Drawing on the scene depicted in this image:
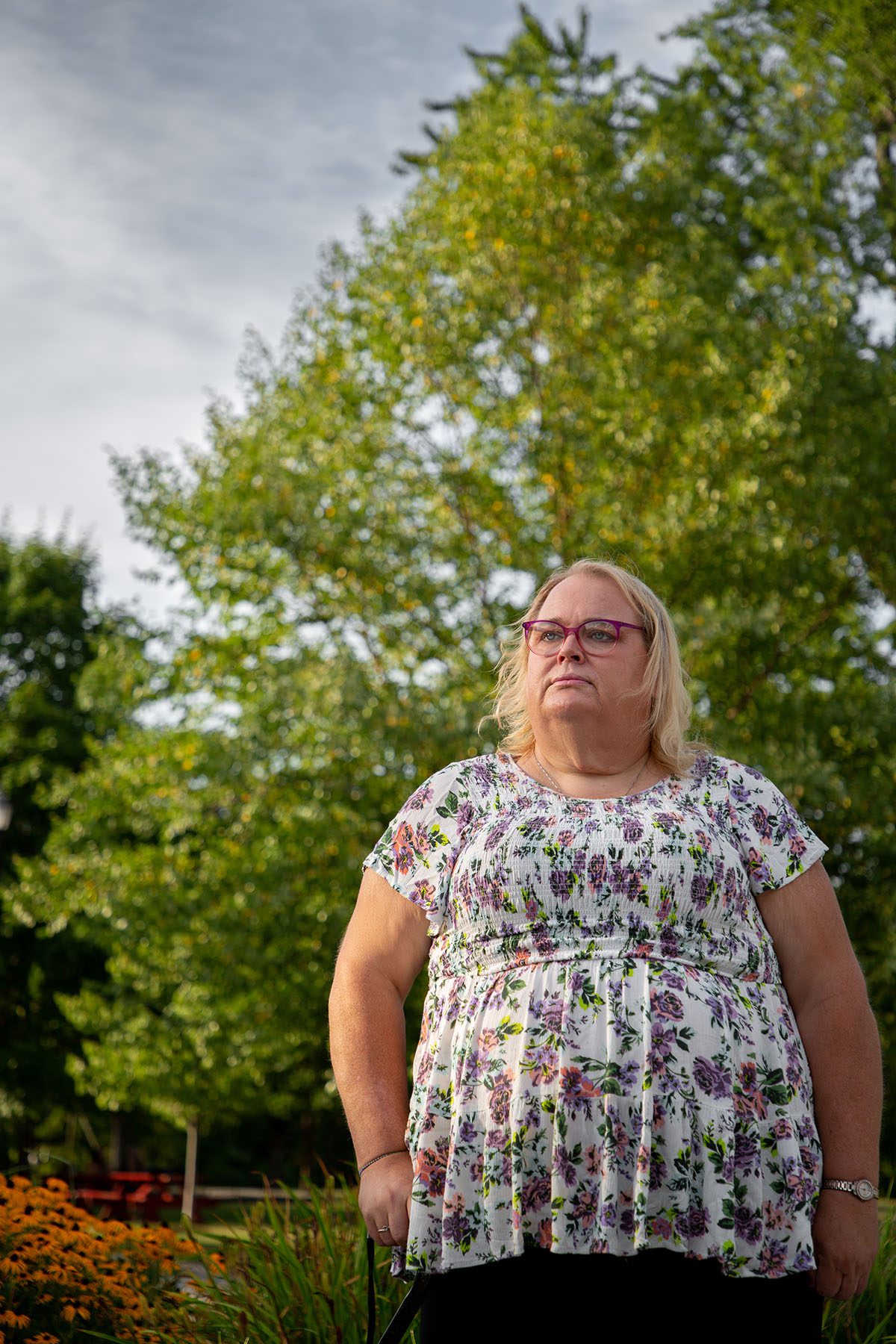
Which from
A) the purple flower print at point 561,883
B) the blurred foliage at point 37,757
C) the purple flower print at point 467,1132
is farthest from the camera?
the blurred foliage at point 37,757

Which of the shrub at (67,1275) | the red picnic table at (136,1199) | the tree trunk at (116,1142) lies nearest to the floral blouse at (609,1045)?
the shrub at (67,1275)

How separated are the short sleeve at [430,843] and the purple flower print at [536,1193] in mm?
519

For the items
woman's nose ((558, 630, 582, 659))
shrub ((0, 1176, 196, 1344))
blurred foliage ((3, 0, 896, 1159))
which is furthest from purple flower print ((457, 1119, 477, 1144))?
blurred foliage ((3, 0, 896, 1159))

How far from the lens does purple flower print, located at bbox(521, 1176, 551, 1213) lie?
1.98 metres

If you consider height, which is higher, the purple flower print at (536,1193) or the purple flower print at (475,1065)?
the purple flower print at (475,1065)

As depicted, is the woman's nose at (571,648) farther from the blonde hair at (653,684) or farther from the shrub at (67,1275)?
the shrub at (67,1275)

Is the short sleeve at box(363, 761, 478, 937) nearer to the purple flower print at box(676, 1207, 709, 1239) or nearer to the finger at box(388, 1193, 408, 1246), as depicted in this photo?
the finger at box(388, 1193, 408, 1246)

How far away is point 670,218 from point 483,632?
4.47 m

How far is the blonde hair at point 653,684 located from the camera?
250 centimetres

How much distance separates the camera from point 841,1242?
82.0 inches

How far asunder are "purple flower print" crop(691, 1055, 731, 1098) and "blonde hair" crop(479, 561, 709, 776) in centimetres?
62

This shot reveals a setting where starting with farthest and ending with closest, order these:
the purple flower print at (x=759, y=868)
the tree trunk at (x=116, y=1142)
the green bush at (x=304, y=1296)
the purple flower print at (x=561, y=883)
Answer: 1. the tree trunk at (x=116, y=1142)
2. the green bush at (x=304, y=1296)
3. the purple flower print at (x=759, y=868)
4. the purple flower print at (x=561, y=883)

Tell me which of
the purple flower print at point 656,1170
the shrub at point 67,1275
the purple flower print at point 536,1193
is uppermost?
the purple flower print at point 656,1170

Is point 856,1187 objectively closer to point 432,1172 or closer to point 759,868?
point 759,868
